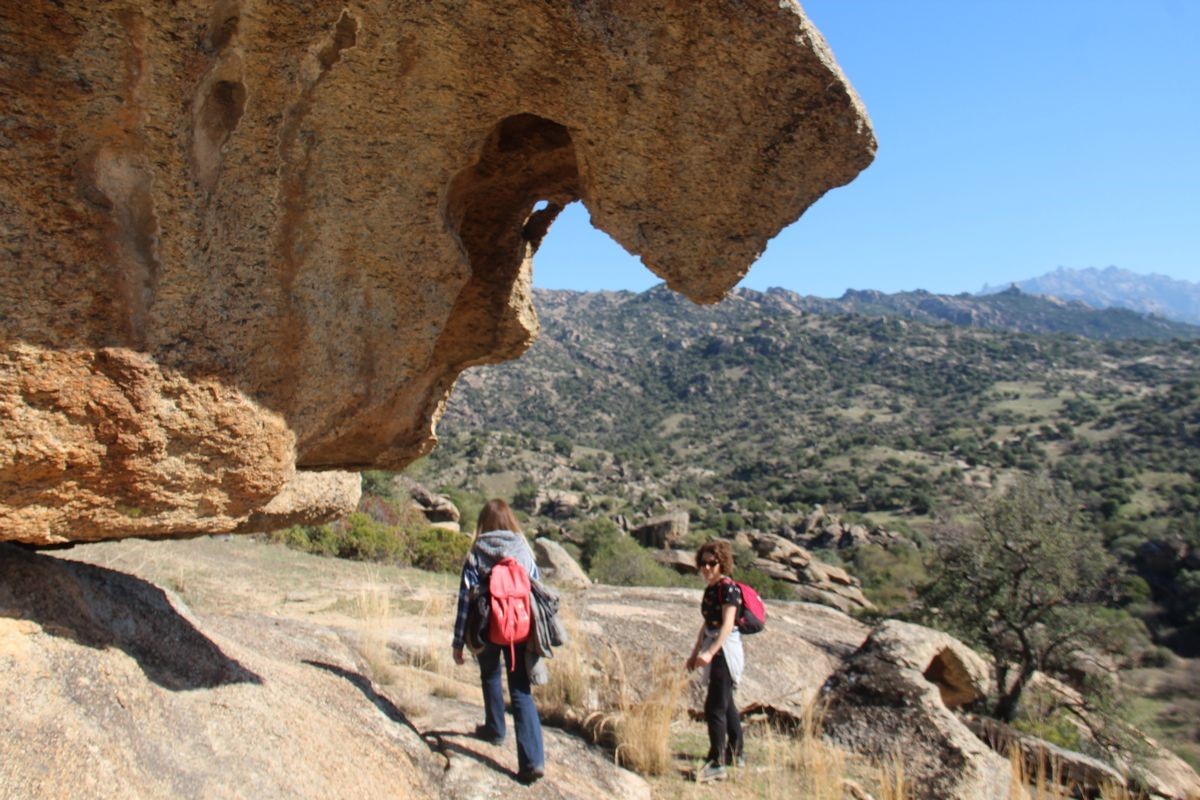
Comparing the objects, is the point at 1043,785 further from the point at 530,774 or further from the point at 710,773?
the point at 530,774

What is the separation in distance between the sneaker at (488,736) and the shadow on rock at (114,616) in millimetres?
1401

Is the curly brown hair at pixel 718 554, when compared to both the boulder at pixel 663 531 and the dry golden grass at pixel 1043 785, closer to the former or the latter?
the dry golden grass at pixel 1043 785

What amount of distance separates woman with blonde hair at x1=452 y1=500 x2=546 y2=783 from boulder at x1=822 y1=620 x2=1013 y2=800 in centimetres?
312

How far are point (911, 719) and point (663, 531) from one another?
81.9 ft

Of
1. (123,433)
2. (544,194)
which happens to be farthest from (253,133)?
(544,194)

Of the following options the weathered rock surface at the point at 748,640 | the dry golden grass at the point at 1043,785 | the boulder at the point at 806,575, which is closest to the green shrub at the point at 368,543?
the weathered rock surface at the point at 748,640

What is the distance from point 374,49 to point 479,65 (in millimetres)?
467

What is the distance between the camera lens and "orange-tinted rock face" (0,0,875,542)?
294 centimetres

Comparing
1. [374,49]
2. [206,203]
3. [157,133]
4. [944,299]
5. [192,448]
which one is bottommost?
[192,448]

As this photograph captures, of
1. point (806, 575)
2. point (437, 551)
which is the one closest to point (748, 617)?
point (437, 551)

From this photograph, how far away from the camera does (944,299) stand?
170000mm

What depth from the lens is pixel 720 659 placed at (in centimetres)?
528

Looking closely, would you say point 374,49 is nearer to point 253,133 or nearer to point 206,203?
point 253,133

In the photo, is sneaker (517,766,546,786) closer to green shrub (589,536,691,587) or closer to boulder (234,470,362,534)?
boulder (234,470,362,534)
